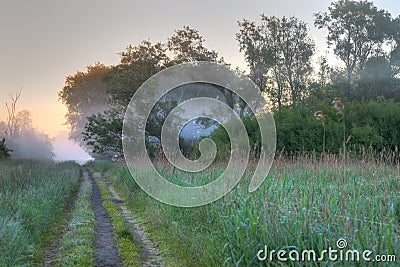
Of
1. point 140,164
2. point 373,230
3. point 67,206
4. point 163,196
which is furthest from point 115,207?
point 373,230

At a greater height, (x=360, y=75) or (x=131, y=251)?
(x=360, y=75)

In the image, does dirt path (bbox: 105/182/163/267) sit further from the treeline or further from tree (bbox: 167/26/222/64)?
tree (bbox: 167/26/222/64)

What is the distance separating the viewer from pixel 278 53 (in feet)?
95.5

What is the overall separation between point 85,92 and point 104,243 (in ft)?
137

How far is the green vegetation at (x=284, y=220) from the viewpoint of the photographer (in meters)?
4.05

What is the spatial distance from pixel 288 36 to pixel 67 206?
76.3 ft

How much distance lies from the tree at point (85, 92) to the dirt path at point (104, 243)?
37.8 m

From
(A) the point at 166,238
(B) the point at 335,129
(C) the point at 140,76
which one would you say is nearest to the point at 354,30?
(C) the point at 140,76

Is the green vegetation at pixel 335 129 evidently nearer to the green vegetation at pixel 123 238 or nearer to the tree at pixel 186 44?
the green vegetation at pixel 123 238

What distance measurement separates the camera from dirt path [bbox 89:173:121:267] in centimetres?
570

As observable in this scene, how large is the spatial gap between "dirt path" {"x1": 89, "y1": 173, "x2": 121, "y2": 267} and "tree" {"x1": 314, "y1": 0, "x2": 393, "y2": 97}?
24344 mm

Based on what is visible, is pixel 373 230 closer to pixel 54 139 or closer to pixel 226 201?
pixel 226 201

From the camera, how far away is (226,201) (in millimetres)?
6375

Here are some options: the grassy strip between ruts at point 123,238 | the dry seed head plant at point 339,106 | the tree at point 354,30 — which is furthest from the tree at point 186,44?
the dry seed head plant at point 339,106
